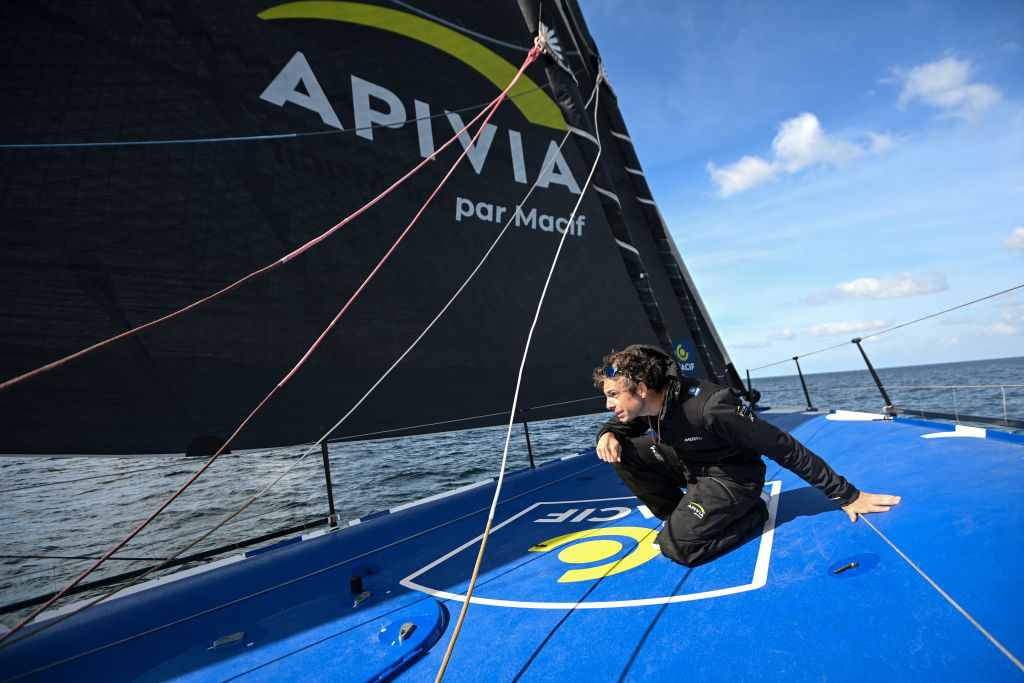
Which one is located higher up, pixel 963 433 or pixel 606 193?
pixel 606 193

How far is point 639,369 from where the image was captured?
7.11 feet

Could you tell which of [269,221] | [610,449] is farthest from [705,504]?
[269,221]

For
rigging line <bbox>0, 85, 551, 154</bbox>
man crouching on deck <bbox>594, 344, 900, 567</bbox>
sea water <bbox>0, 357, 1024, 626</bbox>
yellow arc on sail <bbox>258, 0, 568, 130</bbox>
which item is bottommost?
sea water <bbox>0, 357, 1024, 626</bbox>

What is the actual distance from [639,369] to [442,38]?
430 cm

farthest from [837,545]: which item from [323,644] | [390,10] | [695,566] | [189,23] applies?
[390,10]

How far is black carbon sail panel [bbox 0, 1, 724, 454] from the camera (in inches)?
115

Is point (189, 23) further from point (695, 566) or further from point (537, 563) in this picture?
point (695, 566)

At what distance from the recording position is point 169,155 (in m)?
3.30

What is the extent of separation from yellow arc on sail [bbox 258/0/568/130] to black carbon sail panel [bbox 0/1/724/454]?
0.06 feet

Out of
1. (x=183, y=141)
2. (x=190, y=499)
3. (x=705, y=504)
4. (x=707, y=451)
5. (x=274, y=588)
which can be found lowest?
(x=190, y=499)

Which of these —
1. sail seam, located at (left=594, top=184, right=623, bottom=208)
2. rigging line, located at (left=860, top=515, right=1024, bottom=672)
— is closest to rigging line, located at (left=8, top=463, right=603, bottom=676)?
rigging line, located at (left=860, top=515, right=1024, bottom=672)

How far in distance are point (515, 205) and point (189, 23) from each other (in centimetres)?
307

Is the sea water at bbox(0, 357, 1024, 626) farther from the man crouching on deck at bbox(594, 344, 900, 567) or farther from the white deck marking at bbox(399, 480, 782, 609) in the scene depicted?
the man crouching on deck at bbox(594, 344, 900, 567)

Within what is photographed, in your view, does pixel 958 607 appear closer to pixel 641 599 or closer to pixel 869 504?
pixel 869 504
